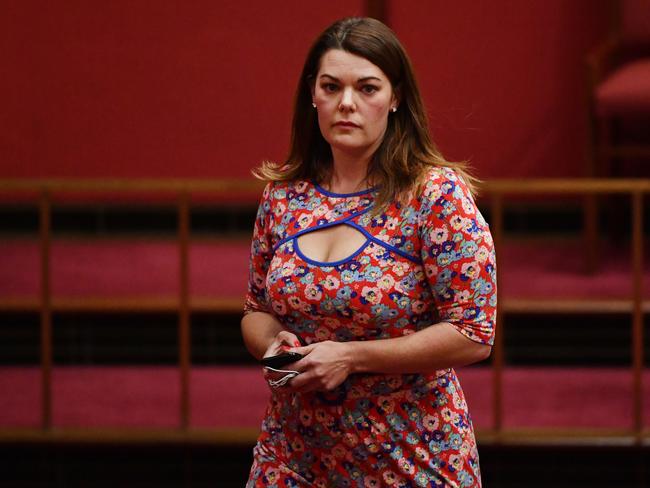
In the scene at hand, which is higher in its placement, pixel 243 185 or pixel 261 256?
pixel 243 185

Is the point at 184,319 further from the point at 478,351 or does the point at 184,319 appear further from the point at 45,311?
the point at 478,351

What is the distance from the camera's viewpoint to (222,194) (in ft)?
15.5

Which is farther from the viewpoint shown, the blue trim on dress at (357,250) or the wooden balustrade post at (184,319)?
the wooden balustrade post at (184,319)

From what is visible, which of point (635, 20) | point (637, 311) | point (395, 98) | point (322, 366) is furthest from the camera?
point (635, 20)

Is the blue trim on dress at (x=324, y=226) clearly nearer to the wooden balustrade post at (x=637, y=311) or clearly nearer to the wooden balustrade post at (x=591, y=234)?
the wooden balustrade post at (x=637, y=311)

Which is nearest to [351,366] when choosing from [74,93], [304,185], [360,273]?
[360,273]

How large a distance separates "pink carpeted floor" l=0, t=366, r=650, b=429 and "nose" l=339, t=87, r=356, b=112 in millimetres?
1821

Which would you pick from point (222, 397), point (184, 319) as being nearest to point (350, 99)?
point (184, 319)

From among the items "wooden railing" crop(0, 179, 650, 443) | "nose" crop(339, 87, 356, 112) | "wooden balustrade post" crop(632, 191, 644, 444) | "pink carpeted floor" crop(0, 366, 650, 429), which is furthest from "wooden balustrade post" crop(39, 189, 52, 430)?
"nose" crop(339, 87, 356, 112)

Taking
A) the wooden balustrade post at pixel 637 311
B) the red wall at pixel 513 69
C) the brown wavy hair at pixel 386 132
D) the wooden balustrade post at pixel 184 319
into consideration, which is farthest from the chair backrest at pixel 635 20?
the brown wavy hair at pixel 386 132

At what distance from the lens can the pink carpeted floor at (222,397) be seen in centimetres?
331

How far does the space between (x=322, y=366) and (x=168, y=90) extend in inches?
133

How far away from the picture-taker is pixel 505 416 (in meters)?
3.32

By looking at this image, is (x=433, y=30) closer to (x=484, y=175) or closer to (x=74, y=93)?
(x=484, y=175)
